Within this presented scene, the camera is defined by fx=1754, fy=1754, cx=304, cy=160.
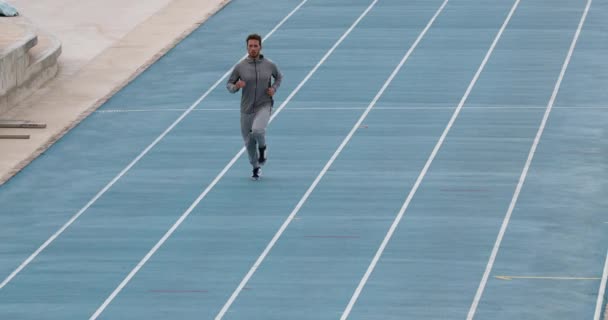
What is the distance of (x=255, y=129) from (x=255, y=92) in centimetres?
43

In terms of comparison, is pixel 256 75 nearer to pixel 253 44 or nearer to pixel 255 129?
pixel 253 44

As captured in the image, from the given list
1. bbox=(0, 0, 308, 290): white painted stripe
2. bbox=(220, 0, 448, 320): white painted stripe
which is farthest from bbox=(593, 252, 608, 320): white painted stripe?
bbox=(0, 0, 308, 290): white painted stripe

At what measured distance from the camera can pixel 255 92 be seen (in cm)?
2038

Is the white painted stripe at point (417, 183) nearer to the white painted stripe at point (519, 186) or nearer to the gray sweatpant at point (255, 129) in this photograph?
the white painted stripe at point (519, 186)

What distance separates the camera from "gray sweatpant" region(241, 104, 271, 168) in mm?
20391

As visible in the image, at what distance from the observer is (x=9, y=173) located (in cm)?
2195

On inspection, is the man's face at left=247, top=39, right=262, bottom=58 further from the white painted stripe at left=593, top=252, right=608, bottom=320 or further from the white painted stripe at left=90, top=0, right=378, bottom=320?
the white painted stripe at left=593, top=252, right=608, bottom=320

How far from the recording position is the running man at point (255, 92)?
20250 mm

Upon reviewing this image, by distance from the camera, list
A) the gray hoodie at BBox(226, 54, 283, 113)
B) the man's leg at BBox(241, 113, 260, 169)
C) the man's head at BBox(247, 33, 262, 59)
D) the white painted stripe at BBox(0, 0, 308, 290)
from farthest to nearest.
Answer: the man's leg at BBox(241, 113, 260, 169) → the gray hoodie at BBox(226, 54, 283, 113) → the man's head at BBox(247, 33, 262, 59) → the white painted stripe at BBox(0, 0, 308, 290)

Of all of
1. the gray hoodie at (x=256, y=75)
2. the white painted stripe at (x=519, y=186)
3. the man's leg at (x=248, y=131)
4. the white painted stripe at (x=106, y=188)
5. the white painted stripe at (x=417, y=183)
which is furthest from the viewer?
the man's leg at (x=248, y=131)

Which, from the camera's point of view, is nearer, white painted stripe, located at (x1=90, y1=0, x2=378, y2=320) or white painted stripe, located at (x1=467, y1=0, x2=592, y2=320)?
white painted stripe, located at (x1=467, y1=0, x2=592, y2=320)

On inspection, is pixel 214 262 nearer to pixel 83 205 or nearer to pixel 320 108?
pixel 83 205

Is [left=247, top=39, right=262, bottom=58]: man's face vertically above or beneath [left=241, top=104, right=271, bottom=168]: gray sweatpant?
above


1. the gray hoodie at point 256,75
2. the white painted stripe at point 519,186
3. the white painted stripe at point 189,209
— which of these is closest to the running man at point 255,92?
the gray hoodie at point 256,75
